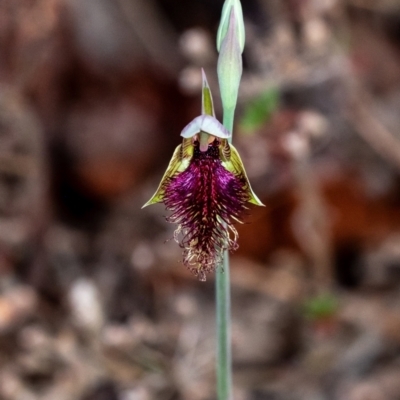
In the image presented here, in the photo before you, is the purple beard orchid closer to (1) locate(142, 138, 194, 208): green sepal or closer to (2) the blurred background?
(1) locate(142, 138, 194, 208): green sepal

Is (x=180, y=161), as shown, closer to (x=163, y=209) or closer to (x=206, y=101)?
(x=206, y=101)

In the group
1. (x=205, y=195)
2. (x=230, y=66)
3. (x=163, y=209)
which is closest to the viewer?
(x=230, y=66)

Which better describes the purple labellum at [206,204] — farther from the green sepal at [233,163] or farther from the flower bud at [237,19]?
the flower bud at [237,19]

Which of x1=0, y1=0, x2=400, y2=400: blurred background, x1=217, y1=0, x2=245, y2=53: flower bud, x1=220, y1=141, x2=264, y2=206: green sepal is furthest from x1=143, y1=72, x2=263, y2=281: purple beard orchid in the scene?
x1=0, y1=0, x2=400, y2=400: blurred background

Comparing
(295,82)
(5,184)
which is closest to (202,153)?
(295,82)

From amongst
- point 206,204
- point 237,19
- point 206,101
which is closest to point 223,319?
point 206,204

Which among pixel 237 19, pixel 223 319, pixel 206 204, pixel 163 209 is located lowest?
pixel 223 319

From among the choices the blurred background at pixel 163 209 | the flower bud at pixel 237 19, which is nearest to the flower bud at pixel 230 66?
the flower bud at pixel 237 19
